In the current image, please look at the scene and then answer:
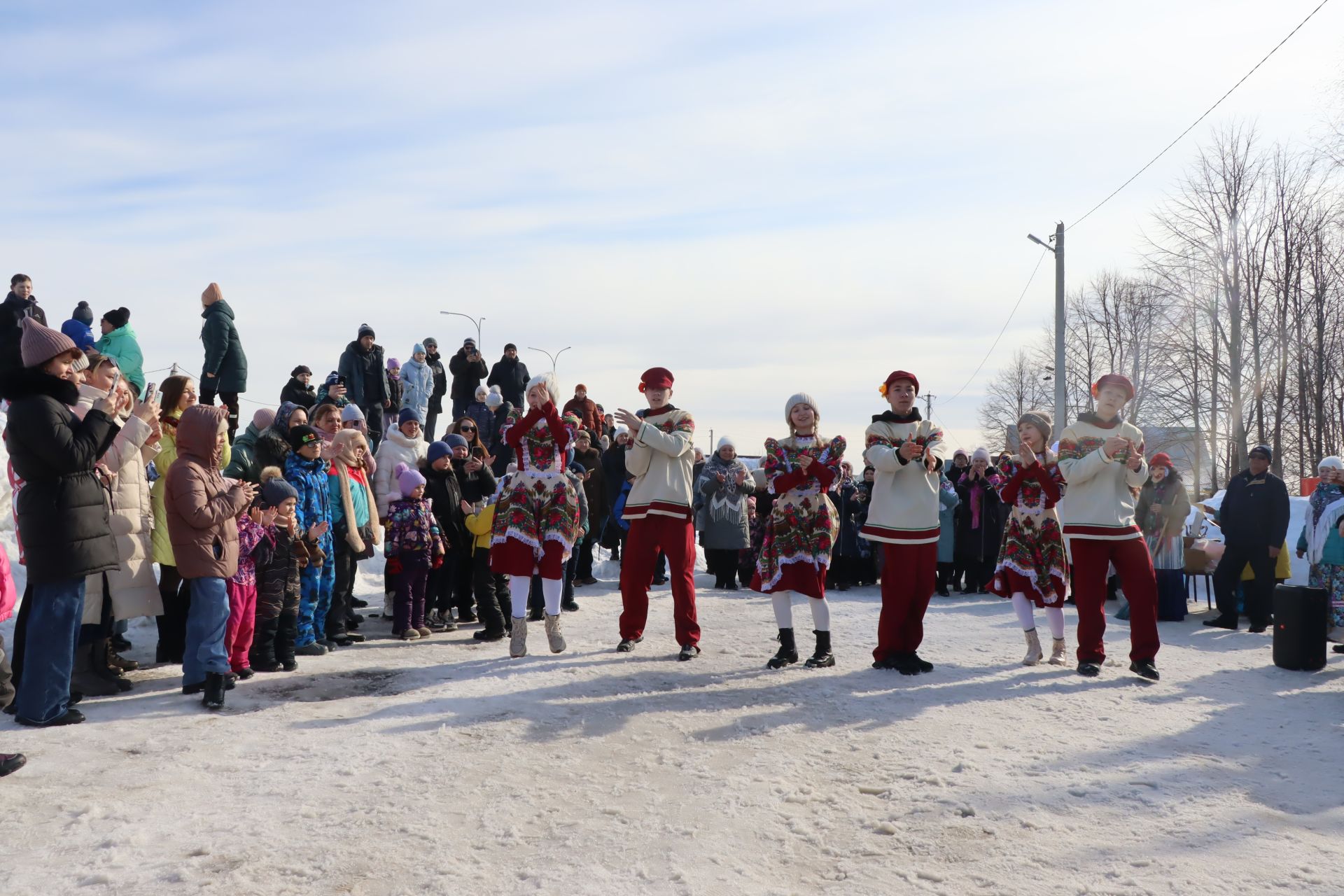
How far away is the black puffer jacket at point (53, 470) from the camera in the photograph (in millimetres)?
→ 5086

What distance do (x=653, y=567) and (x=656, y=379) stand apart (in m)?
1.43

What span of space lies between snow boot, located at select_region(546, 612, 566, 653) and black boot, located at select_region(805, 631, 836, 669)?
181 cm

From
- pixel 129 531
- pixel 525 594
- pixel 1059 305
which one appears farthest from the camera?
pixel 1059 305

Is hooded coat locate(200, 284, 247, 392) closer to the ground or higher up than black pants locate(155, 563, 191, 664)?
higher up

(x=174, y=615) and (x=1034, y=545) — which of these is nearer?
(x=174, y=615)

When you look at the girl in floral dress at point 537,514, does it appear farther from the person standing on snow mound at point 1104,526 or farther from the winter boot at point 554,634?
the person standing on snow mound at point 1104,526

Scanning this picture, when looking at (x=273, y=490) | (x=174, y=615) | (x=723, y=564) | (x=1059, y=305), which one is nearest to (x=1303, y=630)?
(x=723, y=564)

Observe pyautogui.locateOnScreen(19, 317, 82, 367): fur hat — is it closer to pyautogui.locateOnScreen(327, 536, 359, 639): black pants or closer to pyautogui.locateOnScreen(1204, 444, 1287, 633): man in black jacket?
pyautogui.locateOnScreen(327, 536, 359, 639): black pants

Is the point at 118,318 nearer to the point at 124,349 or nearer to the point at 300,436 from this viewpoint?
the point at 124,349

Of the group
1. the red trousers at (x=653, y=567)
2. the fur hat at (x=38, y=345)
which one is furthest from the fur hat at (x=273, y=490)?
the red trousers at (x=653, y=567)

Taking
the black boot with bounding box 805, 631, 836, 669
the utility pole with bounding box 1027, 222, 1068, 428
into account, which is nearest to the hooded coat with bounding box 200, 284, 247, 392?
the black boot with bounding box 805, 631, 836, 669

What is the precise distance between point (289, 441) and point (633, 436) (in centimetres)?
249

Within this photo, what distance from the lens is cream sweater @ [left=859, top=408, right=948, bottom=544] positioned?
23.8ft

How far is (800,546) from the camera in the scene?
749 centimetres
